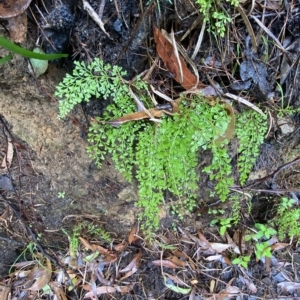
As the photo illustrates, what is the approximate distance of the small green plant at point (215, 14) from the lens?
1320 mm

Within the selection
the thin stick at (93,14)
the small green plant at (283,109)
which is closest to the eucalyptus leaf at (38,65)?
the thin stick at (93,14)

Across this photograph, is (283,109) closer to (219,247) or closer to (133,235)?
(219,247)

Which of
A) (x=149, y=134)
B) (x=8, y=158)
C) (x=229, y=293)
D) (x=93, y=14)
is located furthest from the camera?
(x=229, y=293)

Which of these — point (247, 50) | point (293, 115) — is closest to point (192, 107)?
point (247, 50)

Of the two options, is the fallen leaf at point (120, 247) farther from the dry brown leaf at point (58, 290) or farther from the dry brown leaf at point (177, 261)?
the dry brown leaf at point (58, 290)

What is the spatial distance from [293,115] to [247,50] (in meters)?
0.46

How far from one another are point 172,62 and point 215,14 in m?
0.26

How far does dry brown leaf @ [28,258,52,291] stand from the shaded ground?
0.25ft

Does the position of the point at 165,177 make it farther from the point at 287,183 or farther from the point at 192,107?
the point at 287,183

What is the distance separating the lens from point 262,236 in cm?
224

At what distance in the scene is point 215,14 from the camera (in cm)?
136

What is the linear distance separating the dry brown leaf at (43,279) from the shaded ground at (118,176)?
0.08 m

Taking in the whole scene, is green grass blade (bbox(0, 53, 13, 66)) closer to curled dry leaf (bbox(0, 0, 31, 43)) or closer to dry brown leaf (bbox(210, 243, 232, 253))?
curled dry leaf (bbox(0, 0, 31, 43))

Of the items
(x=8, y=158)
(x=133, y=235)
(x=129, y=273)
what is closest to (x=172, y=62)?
(x=8, y=158)
